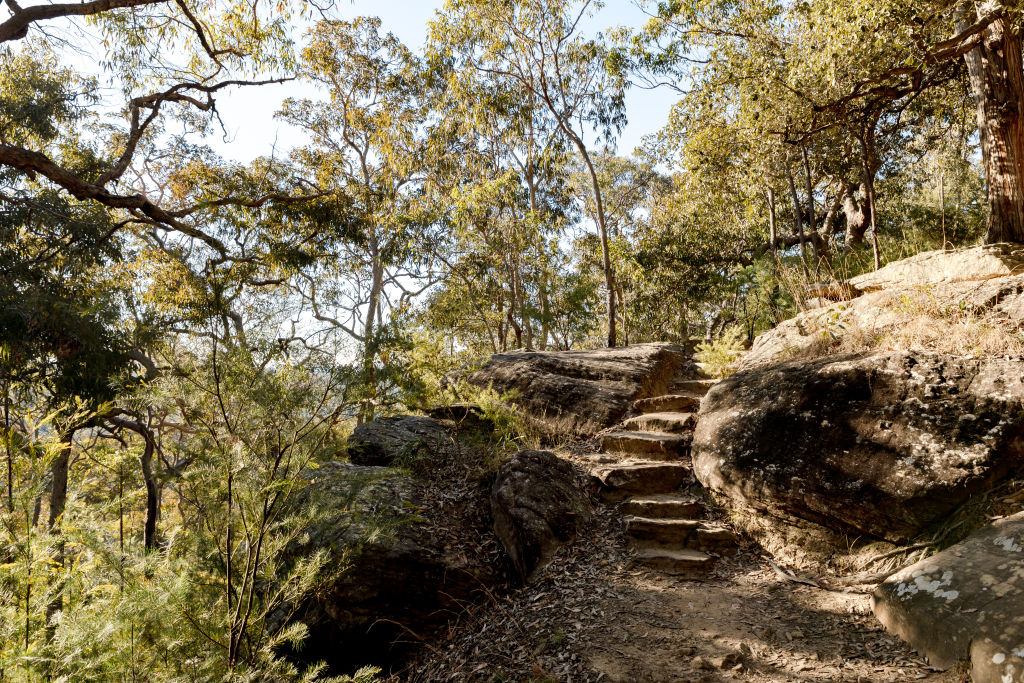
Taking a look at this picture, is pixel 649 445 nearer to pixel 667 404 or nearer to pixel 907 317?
pixel 667 404

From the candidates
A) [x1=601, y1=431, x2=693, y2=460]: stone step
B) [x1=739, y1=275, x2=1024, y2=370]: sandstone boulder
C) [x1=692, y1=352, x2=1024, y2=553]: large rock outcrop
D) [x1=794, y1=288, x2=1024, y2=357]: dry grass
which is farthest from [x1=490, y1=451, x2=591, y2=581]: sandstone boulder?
[x1=794, y1=288, x2=1024, y2=357]: dry grass

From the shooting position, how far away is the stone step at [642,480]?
16.0 feet

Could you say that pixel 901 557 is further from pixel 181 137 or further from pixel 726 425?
pixel 181 137

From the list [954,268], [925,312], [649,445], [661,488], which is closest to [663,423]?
[649,445]

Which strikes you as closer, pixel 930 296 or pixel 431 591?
pixel 431 591

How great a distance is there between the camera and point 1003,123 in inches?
233

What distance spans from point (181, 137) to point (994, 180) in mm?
15532

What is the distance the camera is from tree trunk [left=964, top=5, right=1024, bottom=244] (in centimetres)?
580

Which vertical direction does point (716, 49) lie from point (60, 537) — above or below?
above

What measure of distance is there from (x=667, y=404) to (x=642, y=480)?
2.01 m

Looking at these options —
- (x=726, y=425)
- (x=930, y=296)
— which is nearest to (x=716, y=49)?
(x=930, y=296)

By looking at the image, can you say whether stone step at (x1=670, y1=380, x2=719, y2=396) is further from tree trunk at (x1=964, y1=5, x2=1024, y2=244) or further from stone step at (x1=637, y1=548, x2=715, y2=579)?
stone step at (x1=637, y1=548, x2=715, y2=579)

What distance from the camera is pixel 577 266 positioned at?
18031mm

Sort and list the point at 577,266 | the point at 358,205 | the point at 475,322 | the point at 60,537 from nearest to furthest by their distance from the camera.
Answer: the point at 60,537 < the point at 358,205 < the point at 475,322 < the point at 577,266
